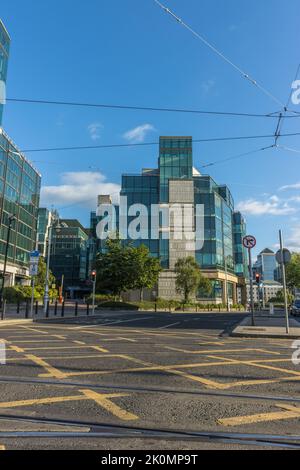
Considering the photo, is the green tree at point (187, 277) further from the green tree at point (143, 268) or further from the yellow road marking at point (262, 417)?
the yellow road marking at point (262, 417)

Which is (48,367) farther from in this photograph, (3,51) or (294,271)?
(294,271)

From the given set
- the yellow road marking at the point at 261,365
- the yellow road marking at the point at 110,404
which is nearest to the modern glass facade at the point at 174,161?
the yellow road marking at the point at 261,365

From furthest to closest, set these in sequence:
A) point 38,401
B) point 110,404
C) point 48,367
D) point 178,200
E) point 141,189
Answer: point 141,189, point 178,200, point 48,367, point 38,401, point 110,404

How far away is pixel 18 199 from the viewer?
62500 millimetres

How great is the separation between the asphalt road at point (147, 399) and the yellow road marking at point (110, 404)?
0.01 m

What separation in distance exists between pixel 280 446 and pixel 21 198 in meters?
64.9

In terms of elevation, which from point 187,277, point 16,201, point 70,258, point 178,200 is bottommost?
point 187,277

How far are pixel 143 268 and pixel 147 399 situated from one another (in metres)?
42.6

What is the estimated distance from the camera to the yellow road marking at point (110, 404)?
4621mm

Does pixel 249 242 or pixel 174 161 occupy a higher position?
pixel 174 161

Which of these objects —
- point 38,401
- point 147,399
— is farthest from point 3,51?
point 147,399

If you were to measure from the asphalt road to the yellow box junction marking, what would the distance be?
0.04 ft
